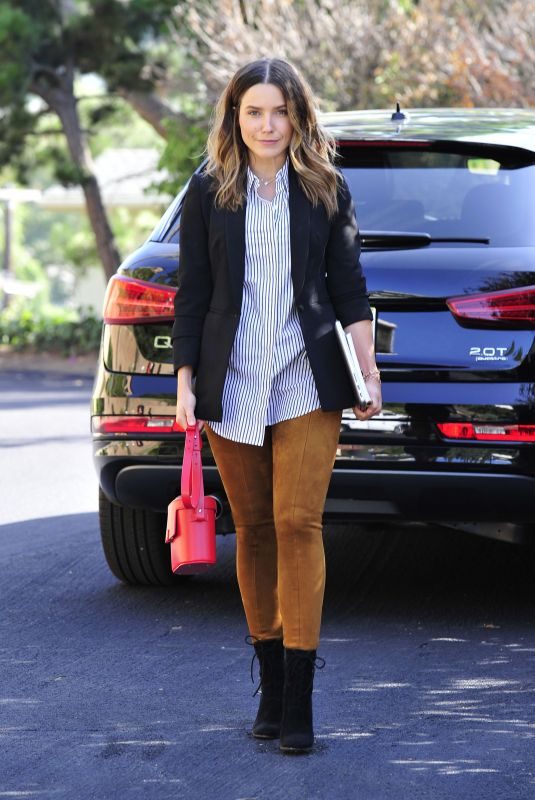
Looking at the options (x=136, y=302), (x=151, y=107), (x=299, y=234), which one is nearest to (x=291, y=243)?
(x=299, y=234)

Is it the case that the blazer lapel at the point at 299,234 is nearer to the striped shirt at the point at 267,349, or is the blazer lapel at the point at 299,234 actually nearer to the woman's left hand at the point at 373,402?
the striped shirt at the point at 267,349

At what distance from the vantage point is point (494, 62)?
58.1 feet

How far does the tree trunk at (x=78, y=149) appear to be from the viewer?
2309cm

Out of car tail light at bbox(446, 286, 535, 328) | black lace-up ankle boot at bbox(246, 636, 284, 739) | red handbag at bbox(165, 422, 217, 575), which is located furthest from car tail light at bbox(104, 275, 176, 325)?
black lace-up ankle boot at bbox(246, 636, 284, 739)

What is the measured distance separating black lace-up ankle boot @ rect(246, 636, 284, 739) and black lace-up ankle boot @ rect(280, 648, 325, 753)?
116 mm

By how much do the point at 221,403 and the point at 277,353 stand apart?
0.65 ft

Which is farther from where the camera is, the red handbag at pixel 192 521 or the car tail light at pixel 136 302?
the car tail light at pixel 136 302

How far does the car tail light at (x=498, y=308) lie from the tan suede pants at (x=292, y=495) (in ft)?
3.69

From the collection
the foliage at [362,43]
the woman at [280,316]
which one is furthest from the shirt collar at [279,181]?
the foliage at [362,43]

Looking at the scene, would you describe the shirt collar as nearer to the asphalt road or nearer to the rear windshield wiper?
the rear windshield wiper

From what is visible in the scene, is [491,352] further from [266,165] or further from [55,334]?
[55,334]

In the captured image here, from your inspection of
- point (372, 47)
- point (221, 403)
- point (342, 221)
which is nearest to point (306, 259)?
point (342, 221)

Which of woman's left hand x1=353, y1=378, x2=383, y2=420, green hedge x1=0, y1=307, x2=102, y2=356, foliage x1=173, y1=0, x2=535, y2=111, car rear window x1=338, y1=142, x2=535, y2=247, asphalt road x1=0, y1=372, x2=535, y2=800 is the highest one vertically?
foliage x1=173, y1=0, x2=535, y2=111

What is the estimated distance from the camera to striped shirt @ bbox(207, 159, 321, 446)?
167 inches
